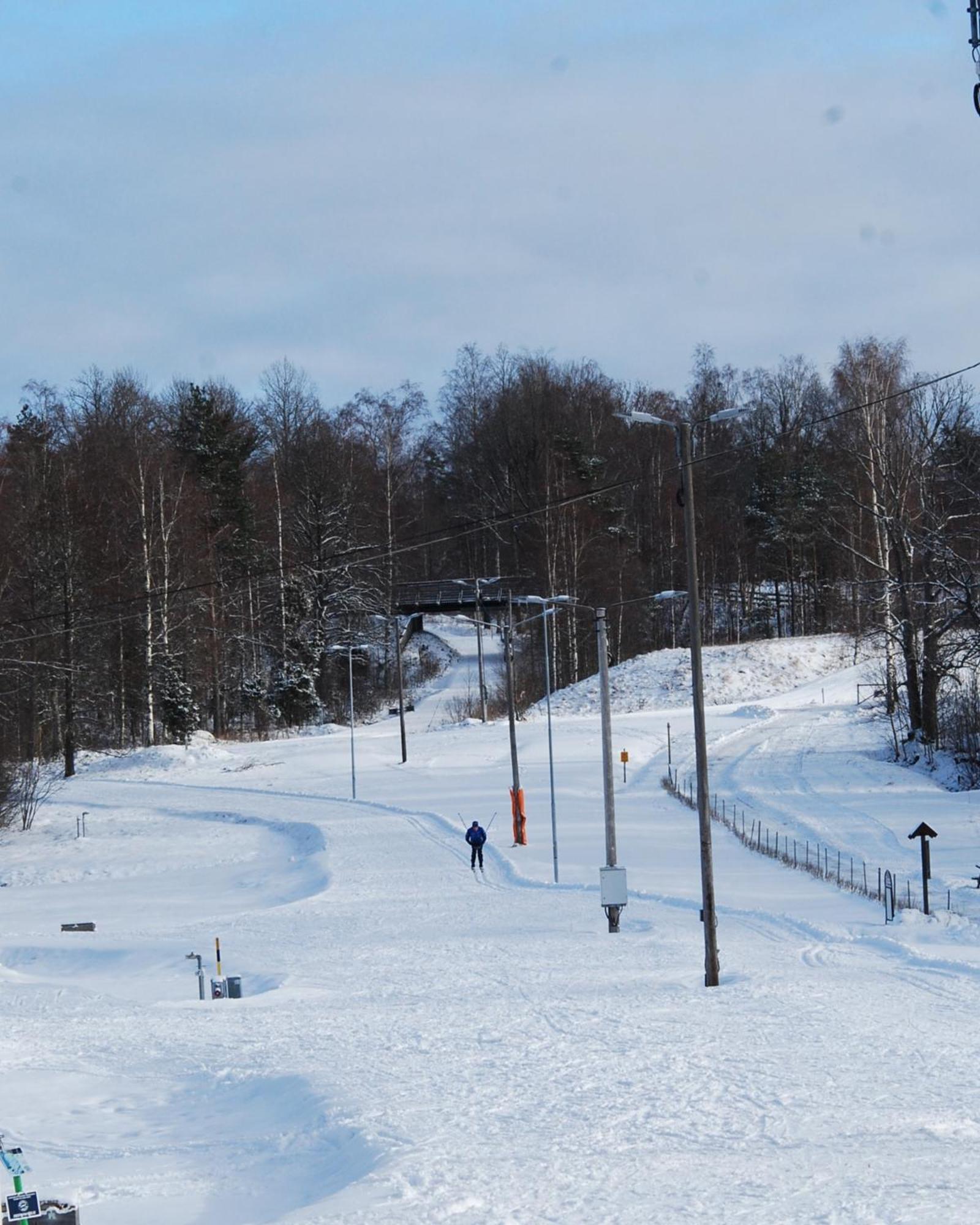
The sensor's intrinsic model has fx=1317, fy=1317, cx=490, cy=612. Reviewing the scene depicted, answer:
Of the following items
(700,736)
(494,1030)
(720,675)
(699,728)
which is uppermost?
(720,675)

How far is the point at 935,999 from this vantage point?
16.9m

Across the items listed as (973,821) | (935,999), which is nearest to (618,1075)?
(935,999)

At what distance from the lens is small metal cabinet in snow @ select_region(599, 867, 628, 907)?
78.6ft

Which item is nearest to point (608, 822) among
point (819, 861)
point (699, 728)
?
point (699, 728)

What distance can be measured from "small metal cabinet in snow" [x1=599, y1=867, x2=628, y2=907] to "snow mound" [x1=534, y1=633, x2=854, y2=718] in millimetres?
41619

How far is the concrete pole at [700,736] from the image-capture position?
17.9 metres

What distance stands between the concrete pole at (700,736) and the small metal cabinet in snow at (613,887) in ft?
17.1

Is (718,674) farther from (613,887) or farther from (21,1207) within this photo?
(21,1207)

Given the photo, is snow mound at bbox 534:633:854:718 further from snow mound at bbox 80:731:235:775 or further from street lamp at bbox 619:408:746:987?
street lamp at bbox 619:408:746:987

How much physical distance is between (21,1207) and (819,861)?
88.0 feet

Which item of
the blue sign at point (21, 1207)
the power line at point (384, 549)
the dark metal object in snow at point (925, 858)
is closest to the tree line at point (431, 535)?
the power line at point (384, 549)

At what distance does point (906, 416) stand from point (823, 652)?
27404mm

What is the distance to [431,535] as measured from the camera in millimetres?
83625

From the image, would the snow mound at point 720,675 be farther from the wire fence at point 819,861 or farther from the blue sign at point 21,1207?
the blue sign at point 21,1207
